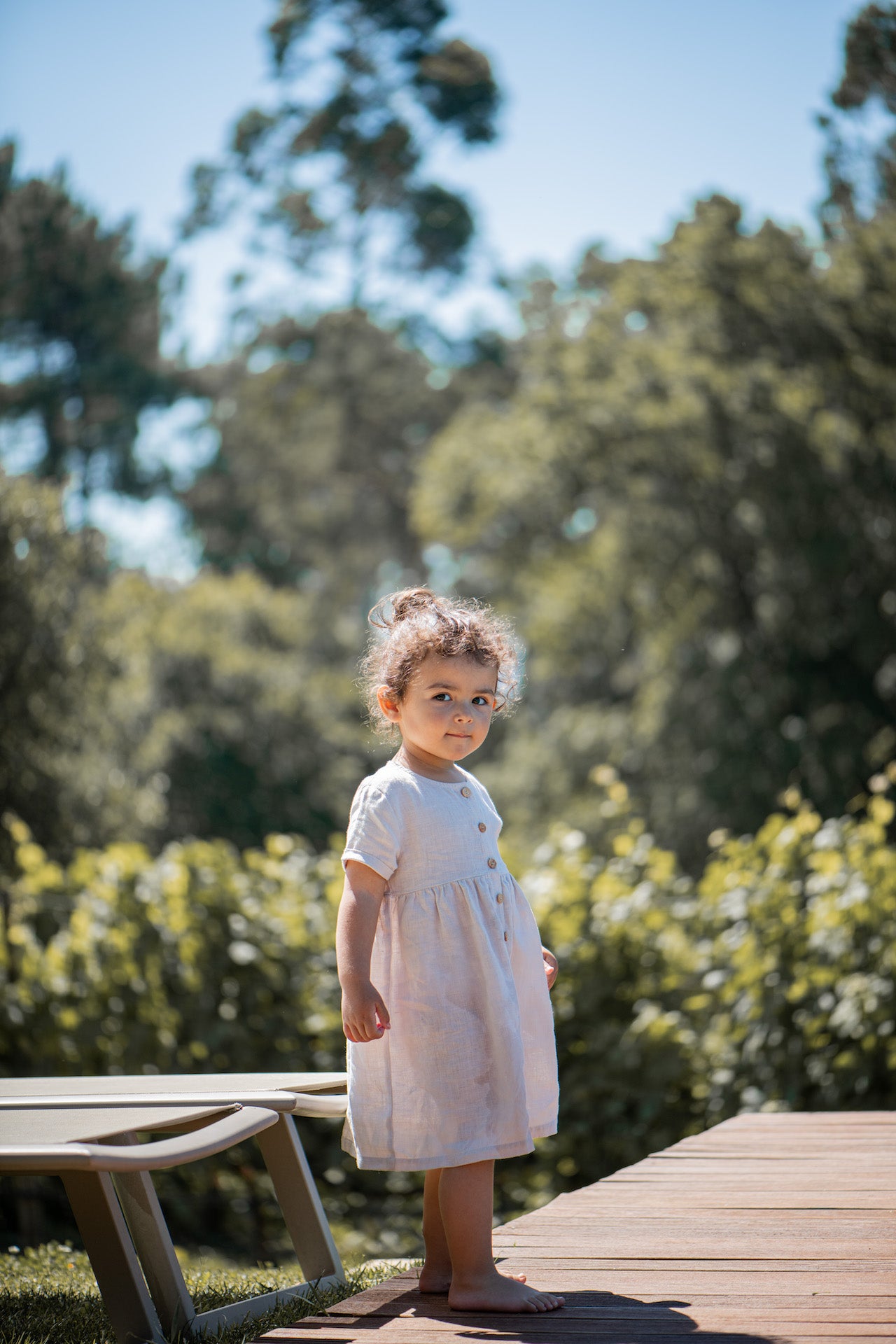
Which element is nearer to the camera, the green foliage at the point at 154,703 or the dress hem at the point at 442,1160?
the dress hem at the point at 442,1160

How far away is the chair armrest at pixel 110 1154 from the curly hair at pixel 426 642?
88 cm

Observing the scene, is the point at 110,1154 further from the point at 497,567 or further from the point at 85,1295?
the point at 497,567

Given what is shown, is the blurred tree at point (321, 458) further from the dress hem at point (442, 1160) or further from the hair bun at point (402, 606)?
the dress hem at point (442, 1160)

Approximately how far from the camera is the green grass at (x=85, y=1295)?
2.57m

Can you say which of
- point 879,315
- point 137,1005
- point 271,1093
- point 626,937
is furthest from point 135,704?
point 271,1093

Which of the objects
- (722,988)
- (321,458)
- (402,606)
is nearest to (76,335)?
(321,458)

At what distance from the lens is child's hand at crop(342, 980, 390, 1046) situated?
6.89 feet

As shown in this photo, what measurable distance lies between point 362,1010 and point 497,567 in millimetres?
15425

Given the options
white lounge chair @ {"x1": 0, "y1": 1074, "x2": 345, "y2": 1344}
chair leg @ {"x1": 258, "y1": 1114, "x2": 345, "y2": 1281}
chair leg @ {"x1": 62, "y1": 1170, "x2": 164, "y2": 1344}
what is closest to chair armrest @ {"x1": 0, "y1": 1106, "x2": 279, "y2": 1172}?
white lounge chair @ {"x1": 0, "y1": 1074, "x2": 345, "y2": 1344}

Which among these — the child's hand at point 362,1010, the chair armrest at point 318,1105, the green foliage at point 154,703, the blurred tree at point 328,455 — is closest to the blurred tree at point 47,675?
the green foliage at point 154,703

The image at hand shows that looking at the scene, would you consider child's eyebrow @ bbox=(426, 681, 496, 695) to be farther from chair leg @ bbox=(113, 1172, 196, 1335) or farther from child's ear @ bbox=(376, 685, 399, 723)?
chair leg @ bbox=(113, 1172, 196, 1335)

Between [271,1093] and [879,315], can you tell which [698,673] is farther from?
[271,1093]

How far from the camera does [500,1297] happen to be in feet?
6.77

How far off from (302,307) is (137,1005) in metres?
20.0
